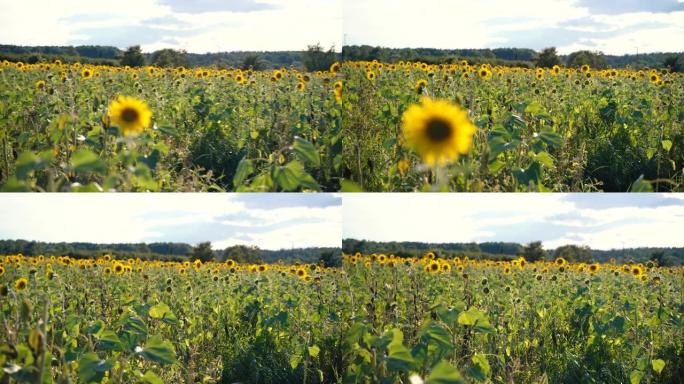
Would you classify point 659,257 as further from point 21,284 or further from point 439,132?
point 21,284

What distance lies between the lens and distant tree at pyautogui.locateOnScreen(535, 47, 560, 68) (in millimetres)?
3256

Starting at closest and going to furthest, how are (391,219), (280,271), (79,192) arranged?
1. (79,192)
2. (391,219)
3. (280,271)

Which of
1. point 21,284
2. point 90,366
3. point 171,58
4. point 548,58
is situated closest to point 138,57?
point 171,58

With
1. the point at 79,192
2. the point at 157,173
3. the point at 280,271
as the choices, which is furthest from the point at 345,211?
the point at 79,192

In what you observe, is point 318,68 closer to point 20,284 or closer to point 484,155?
point 484,155

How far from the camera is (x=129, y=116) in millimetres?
3016

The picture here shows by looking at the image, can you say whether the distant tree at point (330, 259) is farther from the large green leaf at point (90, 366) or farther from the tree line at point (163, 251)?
the large green leaf at point (90, 366)

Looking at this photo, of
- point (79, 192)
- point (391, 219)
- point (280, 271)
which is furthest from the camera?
point (280, 271)

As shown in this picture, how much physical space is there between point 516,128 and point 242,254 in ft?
4.25

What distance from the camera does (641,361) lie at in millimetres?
3246

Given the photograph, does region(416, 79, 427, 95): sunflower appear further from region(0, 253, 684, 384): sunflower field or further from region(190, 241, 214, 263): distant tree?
region(190, 241, 214, 263): distant tree

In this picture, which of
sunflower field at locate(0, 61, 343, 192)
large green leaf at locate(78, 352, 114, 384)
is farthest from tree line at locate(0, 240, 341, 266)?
large green leaf at locate(78, 352, 114, 384)

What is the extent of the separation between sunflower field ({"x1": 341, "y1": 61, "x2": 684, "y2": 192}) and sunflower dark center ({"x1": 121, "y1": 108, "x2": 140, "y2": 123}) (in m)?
0.86

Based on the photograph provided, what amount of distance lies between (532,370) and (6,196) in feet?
7.72
